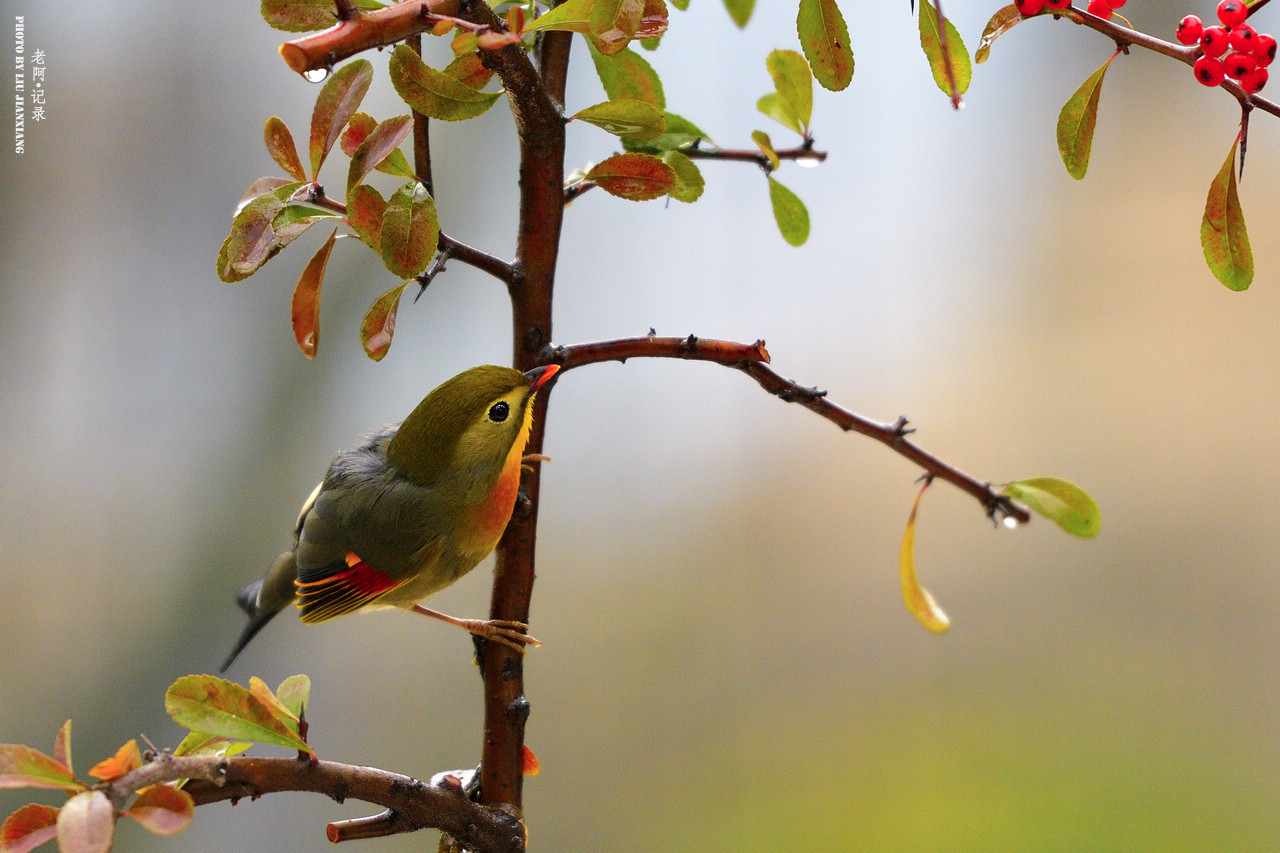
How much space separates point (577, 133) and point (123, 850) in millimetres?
1658

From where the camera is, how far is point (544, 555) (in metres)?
1.97

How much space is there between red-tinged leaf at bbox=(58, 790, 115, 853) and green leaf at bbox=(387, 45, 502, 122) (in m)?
0.31

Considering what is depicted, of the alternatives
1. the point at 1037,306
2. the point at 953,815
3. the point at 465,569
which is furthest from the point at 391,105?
the point at 953,815

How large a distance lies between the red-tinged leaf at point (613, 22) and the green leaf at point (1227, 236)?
0.31m

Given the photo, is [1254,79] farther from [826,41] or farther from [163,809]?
[163,809]

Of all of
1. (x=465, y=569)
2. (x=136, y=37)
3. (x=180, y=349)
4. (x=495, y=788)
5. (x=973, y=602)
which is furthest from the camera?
(x=973, y=602)

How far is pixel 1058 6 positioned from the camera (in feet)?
1.44

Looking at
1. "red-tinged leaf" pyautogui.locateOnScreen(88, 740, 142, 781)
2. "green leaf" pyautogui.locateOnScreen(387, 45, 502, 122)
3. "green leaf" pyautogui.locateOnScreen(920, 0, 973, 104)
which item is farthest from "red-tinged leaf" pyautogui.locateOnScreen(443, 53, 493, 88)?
"red-tinged leaf" pyautogui.locateOnScreen(88, 740, 142, 781)

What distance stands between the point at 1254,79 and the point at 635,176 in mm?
290

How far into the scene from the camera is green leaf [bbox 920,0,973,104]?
1.51 feet

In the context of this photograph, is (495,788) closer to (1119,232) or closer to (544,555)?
(544,555)

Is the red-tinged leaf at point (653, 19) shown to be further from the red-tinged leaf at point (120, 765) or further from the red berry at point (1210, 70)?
the red-tinged leaf at point (120, 765)

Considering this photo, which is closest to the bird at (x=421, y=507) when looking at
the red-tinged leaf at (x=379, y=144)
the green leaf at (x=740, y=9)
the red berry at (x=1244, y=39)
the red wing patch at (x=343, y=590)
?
the red wing patch at (x=343, y=590)

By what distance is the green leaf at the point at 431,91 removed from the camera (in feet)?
1.32
